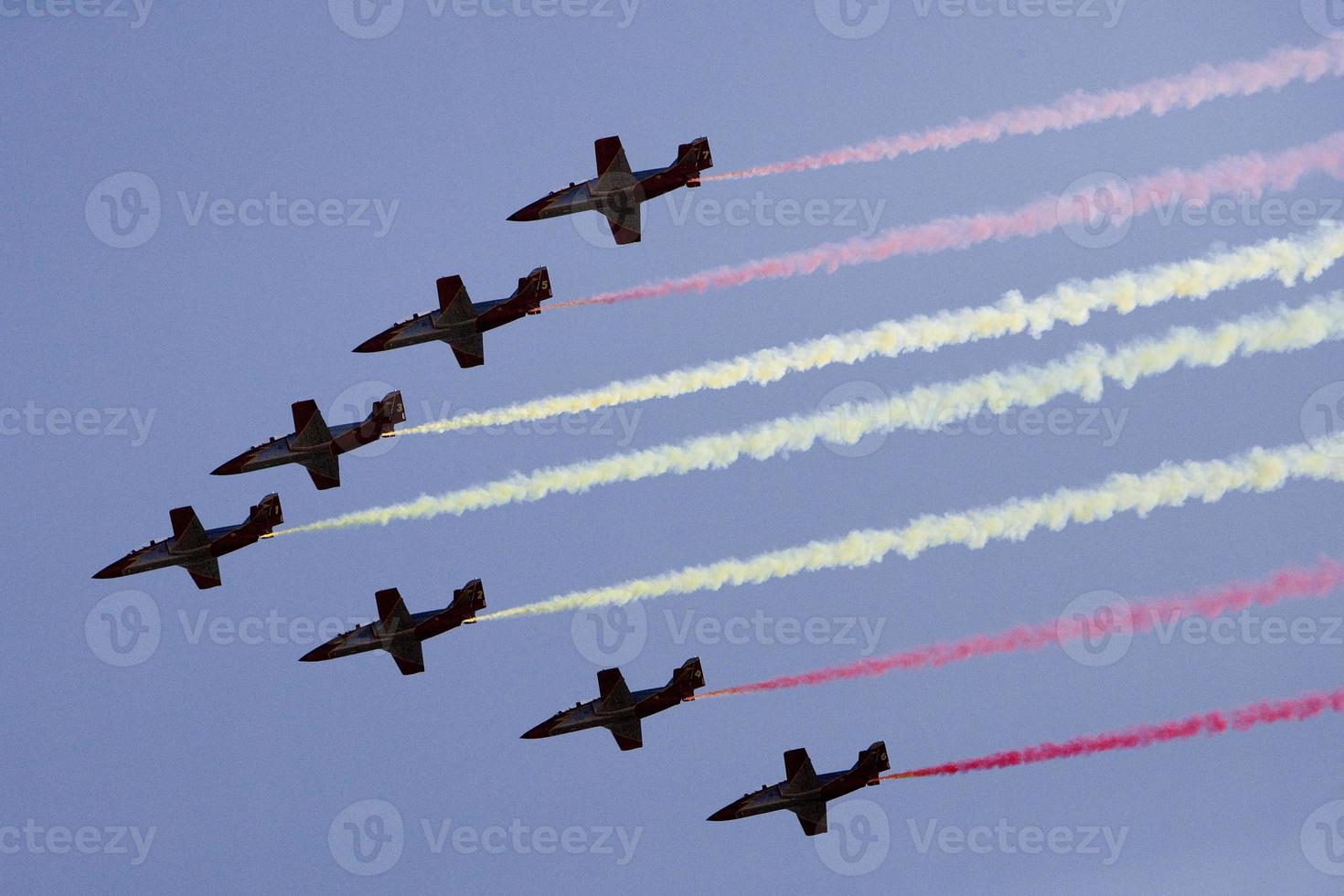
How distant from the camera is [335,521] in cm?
7212

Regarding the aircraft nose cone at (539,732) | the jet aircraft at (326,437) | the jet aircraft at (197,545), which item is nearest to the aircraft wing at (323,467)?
the jet aircraft at (326,437)

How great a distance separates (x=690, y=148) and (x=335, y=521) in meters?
17.9

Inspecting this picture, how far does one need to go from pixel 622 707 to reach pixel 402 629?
8002mm

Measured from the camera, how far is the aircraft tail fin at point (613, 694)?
70.0 meters

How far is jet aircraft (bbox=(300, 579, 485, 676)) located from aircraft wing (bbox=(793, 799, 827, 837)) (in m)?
12.6


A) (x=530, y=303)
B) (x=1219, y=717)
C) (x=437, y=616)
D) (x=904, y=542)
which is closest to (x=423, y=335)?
(x=530, y=303)

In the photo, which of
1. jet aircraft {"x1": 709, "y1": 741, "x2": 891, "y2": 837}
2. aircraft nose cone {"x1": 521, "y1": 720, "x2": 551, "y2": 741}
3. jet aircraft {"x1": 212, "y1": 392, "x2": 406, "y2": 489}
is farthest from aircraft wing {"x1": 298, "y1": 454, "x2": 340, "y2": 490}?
jet aircraft {"x1": 709, "y1": 741, "x2": 891, "y2": 837}

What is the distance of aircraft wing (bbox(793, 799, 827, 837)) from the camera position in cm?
6975

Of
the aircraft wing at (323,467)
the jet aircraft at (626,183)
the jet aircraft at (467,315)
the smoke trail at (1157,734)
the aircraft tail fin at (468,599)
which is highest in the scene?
the jet aircraft at (626,183)

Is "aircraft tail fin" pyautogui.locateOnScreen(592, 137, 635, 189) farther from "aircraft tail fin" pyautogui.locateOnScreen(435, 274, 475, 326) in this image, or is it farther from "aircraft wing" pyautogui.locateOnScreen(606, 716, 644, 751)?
"aircraft wing" pyautogui.locateOnScreen(606, 716, 644, 751)

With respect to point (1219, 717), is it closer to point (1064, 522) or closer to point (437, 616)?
point (1064, 522)

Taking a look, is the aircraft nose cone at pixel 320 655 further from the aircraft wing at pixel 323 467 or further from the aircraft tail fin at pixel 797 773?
the aircraft tail fin at pixel 797 773

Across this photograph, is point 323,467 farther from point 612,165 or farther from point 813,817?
point 813,817

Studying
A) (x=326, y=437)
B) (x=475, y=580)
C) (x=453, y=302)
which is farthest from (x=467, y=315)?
(x=475, y=580)
